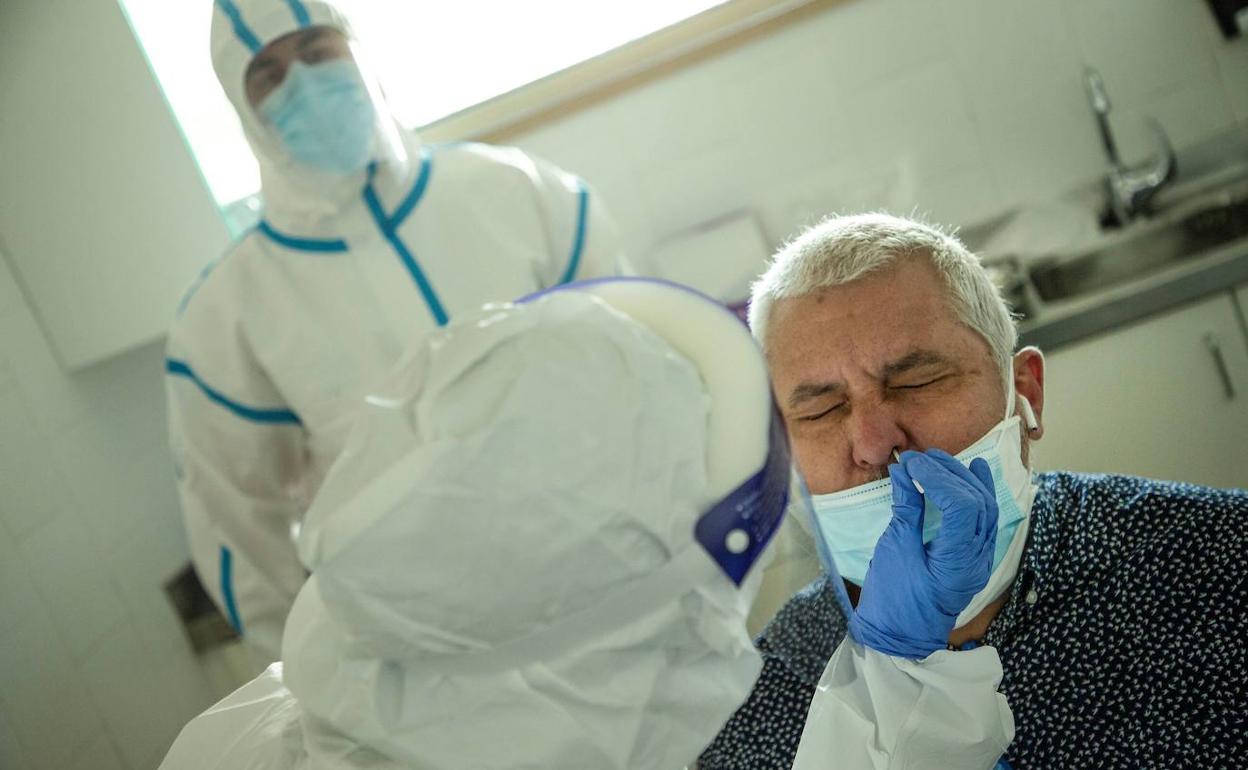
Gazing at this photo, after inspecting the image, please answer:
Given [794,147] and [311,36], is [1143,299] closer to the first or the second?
[794,147]

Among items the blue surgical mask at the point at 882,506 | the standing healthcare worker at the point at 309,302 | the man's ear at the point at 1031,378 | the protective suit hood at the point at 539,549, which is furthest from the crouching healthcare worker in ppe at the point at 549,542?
the standing healthcare worker at the point at 309,302

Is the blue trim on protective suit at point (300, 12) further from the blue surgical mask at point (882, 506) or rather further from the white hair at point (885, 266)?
the blue surgical mask at point (882, 506)

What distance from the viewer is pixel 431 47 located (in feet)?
9.23

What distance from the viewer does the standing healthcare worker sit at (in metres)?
1.95

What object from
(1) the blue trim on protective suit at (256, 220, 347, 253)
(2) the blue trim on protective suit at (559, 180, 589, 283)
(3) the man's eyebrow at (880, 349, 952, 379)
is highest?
Result: (1) the blue trim on protective suit at (256, 220, 347, 253)

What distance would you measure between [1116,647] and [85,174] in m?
2.16

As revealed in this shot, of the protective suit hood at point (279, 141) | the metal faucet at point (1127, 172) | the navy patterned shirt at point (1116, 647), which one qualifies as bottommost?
the navy patterned shirt at point (1116, 647)

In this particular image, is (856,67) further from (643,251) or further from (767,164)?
(643,251)

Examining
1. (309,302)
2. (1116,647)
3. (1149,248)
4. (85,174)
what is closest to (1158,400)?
(1149,248)

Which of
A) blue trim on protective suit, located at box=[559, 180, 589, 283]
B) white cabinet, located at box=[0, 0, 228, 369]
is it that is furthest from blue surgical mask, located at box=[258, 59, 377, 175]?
white cabinet, located at box=[0, 0, 228, 369]

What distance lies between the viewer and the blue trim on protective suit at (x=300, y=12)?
1.86 metres

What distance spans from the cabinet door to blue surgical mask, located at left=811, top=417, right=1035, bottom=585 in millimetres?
844

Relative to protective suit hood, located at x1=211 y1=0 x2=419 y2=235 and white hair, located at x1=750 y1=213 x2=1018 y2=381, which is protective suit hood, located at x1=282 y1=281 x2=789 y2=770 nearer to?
white hair, located at x1=750 y1=213 x2=1018 y2=381

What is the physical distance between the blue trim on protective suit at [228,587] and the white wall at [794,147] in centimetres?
30
